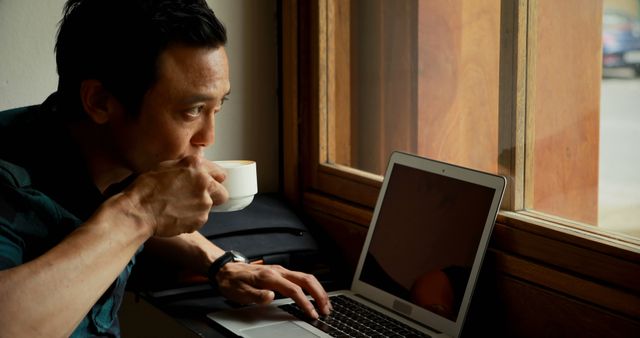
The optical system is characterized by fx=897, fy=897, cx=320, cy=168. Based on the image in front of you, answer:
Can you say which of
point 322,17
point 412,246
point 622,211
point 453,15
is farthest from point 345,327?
point 322,17

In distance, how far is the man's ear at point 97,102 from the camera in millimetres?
1313

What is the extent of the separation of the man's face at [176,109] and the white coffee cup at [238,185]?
194 millimetres

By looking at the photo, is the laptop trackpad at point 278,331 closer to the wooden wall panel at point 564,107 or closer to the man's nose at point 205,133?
the man's nose at point 205,133

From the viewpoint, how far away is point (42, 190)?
4.33ft

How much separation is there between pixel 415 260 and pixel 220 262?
36cm

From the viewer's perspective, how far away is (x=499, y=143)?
1520 millimetres

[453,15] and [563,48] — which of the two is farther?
[453,15]

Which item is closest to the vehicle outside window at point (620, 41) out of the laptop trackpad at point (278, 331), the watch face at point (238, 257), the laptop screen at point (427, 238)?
the laptop screen at point (427, 238)

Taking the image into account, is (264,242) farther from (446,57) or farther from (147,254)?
(446,57)

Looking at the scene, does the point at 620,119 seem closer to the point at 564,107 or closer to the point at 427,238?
the point at 564,107

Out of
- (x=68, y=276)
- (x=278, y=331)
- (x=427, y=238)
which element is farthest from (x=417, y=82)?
(x=68, y=276)

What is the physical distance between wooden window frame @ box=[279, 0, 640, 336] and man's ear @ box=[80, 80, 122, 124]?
636mm

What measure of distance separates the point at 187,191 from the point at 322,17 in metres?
0.77

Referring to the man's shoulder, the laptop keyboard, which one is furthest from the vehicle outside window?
the man's shoulder
